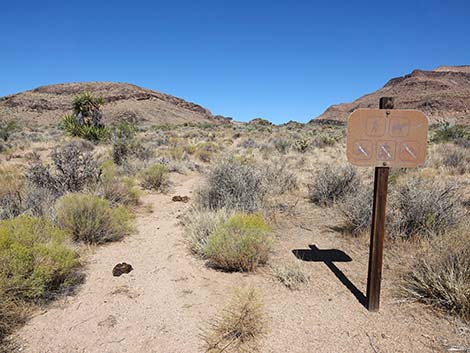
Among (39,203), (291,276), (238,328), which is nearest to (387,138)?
(291,276)

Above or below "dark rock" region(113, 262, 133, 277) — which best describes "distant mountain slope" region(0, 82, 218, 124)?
above

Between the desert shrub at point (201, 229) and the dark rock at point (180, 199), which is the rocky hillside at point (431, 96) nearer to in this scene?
the dark rock at point (180, 199)

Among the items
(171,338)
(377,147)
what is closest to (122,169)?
(171,338)

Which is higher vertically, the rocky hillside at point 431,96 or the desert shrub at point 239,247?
the rocky hillside at point 431,96

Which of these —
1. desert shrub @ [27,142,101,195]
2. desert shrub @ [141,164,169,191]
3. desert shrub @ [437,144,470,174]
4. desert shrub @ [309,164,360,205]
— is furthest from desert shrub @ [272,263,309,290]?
desert shrub @ [437,144,470,174]

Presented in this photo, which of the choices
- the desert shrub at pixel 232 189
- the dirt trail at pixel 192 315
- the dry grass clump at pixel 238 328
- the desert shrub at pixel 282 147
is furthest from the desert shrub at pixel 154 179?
the desert shrub at pixel 282 147

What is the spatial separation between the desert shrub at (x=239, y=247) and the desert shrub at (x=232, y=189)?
158cm

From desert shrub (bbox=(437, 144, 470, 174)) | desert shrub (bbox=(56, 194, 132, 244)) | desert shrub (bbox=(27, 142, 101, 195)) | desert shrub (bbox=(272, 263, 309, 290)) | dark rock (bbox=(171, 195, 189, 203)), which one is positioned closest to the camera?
desert shrub (bbox=(272, 263, 309, 290))

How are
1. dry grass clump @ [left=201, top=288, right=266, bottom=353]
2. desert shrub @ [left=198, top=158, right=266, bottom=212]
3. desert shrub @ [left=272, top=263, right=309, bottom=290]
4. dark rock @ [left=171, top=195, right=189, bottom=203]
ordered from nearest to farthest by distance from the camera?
dry grass clump @ [left=201, top=288, right=266, bottom=353], desert shrub @ [left=272, top=263, right=309, bottom=290], desert shrub @ [left=198, top=158, right=266, bottom=212], dark rock @ [left=171, top=195, right=189, bottom=203]

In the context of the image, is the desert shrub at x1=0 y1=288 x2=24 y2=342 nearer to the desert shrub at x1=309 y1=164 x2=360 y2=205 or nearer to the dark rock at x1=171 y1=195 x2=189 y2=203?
the dark rock at x1=171 y1=195 x2=189 y2=203

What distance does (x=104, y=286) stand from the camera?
355 centimetres

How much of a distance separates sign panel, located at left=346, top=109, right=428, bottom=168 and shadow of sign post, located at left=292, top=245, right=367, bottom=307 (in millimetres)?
1714

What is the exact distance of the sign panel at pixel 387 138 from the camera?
274 cm

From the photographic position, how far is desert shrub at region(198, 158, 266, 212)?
6.01 m
